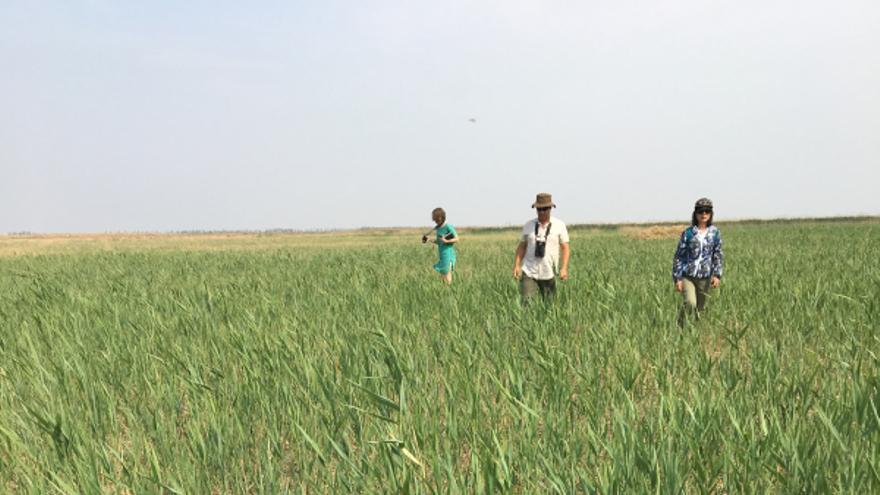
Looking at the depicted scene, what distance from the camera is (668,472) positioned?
203cm

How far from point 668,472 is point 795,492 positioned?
0.54 meters

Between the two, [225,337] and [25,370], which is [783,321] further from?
[25,370]

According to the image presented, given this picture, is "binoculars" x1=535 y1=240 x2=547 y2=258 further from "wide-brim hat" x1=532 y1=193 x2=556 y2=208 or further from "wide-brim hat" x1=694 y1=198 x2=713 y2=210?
"wide-brim hat" x1=694 y1=198 x2=713 y2=210

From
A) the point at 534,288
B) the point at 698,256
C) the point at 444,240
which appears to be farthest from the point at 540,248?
the point at 444,240

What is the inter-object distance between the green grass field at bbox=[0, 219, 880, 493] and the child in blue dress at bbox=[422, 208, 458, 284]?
2.41 metres

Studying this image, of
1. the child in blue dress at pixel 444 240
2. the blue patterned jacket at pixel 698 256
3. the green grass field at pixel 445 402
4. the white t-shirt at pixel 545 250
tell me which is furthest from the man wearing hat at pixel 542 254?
the child in blue dress at pixel 444 240

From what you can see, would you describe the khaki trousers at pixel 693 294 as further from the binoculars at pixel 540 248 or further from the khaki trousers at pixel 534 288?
the binoculars at pixel 540 248

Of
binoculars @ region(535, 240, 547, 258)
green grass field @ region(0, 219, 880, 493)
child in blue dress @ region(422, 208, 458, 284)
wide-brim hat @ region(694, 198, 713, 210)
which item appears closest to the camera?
green grass field @ region(0, 219, 880, 493)

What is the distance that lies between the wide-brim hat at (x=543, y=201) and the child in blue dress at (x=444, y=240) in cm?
308

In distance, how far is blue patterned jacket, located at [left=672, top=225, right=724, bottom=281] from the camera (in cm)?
631

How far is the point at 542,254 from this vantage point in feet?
22.4

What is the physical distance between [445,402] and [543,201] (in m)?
3.78

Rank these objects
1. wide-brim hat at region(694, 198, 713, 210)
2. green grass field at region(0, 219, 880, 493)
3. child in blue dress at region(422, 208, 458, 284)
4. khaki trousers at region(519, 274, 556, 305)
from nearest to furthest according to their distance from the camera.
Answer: green grass field at region(0, 219, 880, 493) → wide-brim hat at region(694, 198, 713, 210) → khaki trousers at region(519, 274, 556, 305) → child in blue dress at region(422, 208, 458, 284)

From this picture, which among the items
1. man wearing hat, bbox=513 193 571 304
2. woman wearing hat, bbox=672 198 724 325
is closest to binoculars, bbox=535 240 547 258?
man wearing hat, bbox=513 193 571 304
